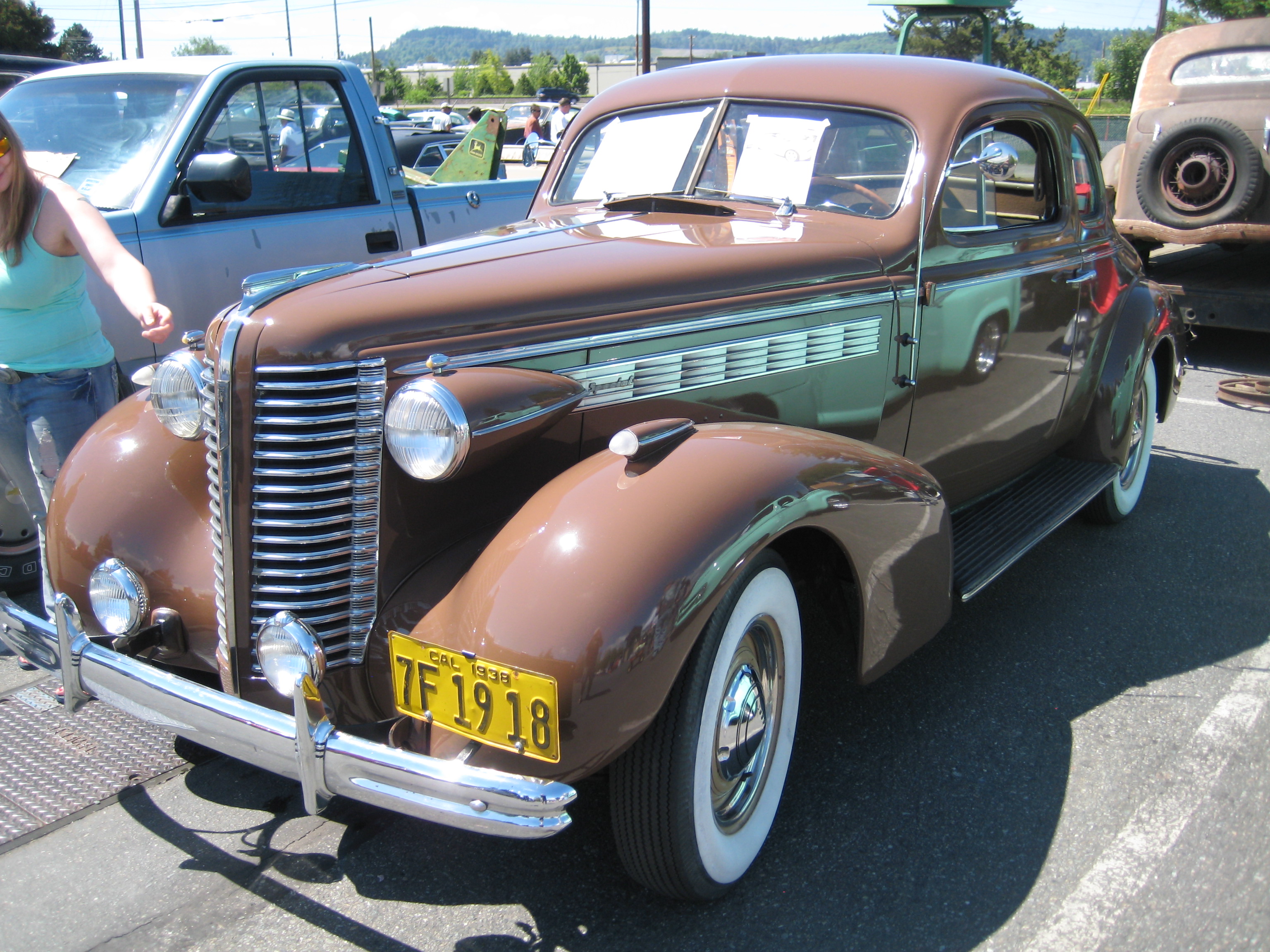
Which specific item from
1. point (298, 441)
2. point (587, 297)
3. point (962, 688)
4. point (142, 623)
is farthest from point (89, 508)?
point (962, 688)

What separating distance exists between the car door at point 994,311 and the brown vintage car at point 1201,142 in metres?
4.30

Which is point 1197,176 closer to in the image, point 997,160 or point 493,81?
point 997,160

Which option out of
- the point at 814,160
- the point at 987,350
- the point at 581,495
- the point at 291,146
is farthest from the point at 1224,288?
the point at 581,495

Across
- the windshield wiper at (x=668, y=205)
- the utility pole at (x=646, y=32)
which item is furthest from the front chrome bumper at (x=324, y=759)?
the utility pole at (x=646, y=32)

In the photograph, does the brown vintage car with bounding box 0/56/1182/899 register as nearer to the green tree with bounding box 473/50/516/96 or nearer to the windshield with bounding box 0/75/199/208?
the windshield with bounding box 0/75/199/208

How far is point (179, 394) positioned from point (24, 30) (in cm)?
3987

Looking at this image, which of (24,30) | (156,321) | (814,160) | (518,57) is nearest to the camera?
(156,321)

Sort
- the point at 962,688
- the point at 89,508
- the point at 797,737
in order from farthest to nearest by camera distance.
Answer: the point at 962,688 < the point at 797,737 < the point at 89,508

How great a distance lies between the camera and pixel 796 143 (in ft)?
10.7

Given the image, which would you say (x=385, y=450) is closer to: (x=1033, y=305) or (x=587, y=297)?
Answer: (x=587, y=297)

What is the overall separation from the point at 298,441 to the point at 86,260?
4.93ft

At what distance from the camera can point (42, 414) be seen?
3.19 m

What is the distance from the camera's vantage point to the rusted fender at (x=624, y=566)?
186 cm

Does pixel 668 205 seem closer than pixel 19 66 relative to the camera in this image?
Yes
